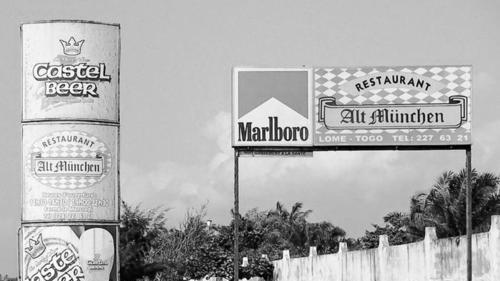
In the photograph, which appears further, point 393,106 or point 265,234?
point 265,234

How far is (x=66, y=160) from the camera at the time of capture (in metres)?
42.5

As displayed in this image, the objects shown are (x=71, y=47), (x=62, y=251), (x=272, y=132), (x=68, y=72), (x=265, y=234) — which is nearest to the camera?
(x=272, y=132)

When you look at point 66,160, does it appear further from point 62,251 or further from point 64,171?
point 62,251

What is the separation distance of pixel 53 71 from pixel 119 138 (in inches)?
117

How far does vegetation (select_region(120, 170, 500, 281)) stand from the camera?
57281 mm

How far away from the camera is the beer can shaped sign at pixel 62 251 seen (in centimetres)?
4300

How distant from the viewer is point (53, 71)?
42781 mm

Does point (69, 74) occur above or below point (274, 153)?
above

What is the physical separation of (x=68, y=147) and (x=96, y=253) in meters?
3.49

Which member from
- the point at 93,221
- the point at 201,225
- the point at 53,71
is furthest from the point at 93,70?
the point at 201,225

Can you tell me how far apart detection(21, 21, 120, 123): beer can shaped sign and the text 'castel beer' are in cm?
834

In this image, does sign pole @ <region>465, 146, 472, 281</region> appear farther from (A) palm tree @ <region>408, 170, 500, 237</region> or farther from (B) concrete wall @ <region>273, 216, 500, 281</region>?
(A) palm tree @ <region>408, 170, 500, 237</region>

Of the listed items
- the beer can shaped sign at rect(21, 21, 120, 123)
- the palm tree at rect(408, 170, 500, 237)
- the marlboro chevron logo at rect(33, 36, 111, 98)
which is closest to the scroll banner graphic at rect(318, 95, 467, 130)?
the beer can shaped sign at rect(21, 21, 120, 123)

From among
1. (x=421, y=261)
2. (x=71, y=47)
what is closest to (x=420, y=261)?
(x=421, y=261)
